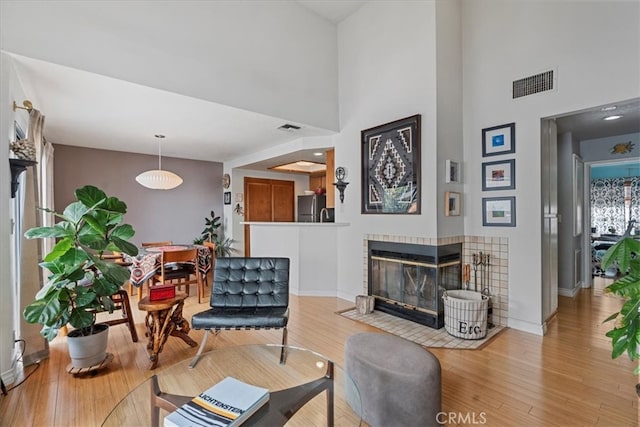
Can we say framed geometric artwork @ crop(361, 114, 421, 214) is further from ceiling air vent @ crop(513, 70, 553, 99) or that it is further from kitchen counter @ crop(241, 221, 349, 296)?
ceiling air vent @ crop(513, 70, 553, 99)

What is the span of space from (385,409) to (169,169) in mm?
5889

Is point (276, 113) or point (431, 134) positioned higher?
point (276, 113)

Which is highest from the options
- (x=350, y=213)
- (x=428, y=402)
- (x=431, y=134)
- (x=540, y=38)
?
(x=540, y=38)

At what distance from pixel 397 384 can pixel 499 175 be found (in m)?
2.57

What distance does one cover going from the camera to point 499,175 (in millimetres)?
3174

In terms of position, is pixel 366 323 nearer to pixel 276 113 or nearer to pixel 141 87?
pixel 276 113

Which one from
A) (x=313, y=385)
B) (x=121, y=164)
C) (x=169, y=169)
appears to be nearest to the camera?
(x=313, y=385)

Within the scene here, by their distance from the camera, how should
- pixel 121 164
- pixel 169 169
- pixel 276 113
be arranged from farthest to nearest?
1. pixel 169 169
2. pixel 121 164
3. pixel 276 113

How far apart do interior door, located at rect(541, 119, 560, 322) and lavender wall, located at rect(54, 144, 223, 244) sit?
5834 millimetres

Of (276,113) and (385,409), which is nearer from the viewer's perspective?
(385,409)

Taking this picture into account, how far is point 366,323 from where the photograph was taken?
3.28 meters

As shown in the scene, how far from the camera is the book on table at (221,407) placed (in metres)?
1.10

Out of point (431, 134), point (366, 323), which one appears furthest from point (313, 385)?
point (431, 134)

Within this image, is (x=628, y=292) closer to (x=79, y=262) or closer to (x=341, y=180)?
(x=341, y=180)
